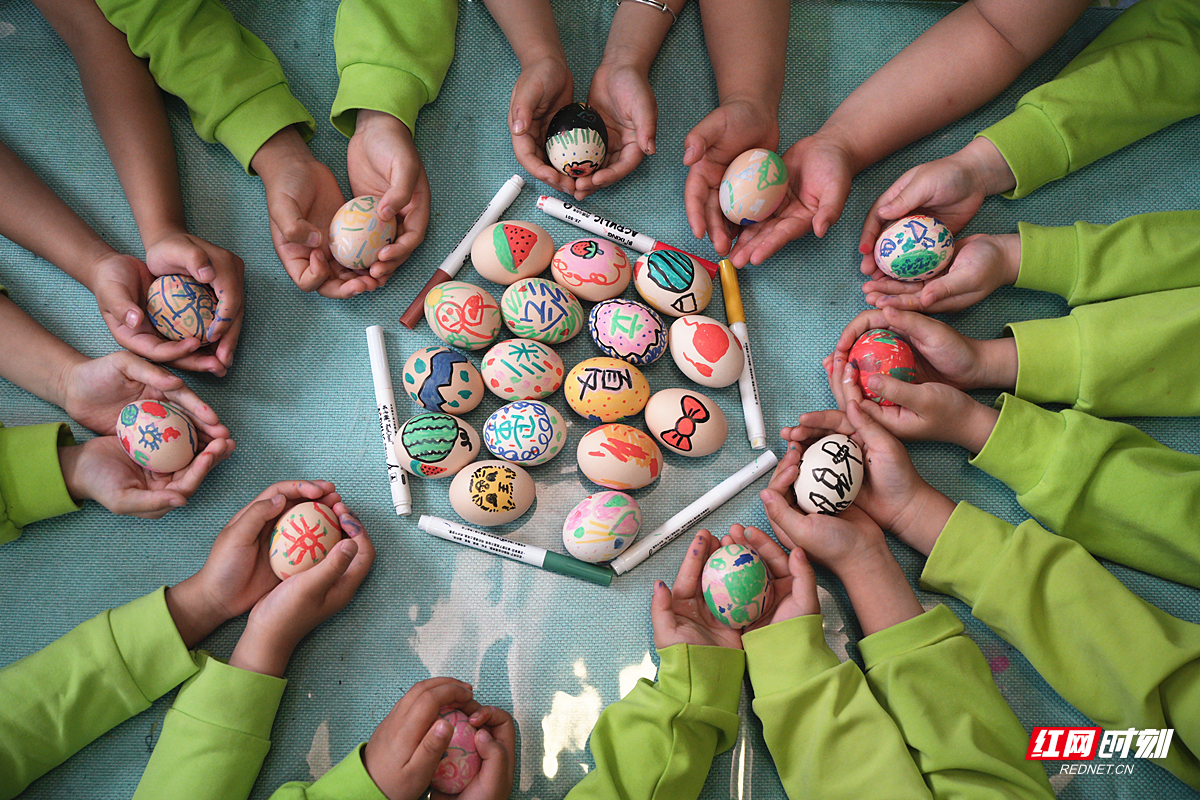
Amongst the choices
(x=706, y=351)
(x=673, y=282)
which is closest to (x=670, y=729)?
(x=706, y=351)

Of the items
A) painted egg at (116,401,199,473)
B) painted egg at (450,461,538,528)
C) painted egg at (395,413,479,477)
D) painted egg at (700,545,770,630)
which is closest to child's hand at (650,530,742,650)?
painted egg at (700,545,770,630)

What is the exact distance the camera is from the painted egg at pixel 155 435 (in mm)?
915

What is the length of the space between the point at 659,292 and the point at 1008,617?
2.09 ft

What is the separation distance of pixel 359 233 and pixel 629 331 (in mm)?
413

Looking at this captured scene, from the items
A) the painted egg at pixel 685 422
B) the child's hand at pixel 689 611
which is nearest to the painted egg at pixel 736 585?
the child's hand at pixel 689 611

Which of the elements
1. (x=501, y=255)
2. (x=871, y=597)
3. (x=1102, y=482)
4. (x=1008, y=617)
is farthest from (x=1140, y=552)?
(x=501, y=255)

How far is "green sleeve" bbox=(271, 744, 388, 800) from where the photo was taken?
817mm

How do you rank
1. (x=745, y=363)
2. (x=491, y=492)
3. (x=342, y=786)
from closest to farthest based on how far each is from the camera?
(x=342, y=786) < (x=491, y=492) < (x=745, y=363)

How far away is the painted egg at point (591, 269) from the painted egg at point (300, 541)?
476 millimetres

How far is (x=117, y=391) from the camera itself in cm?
99

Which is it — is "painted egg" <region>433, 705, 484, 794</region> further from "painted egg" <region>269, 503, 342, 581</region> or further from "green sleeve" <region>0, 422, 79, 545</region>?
"green sleeve" <region>0, 422, 79, 545</region>

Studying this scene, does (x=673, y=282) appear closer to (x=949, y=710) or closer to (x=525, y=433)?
(x=525, y=433)

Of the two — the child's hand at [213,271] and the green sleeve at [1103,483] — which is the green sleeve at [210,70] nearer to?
the child's hand at [213,271]

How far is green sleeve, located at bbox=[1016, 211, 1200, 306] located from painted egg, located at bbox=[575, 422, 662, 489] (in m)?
0.64
